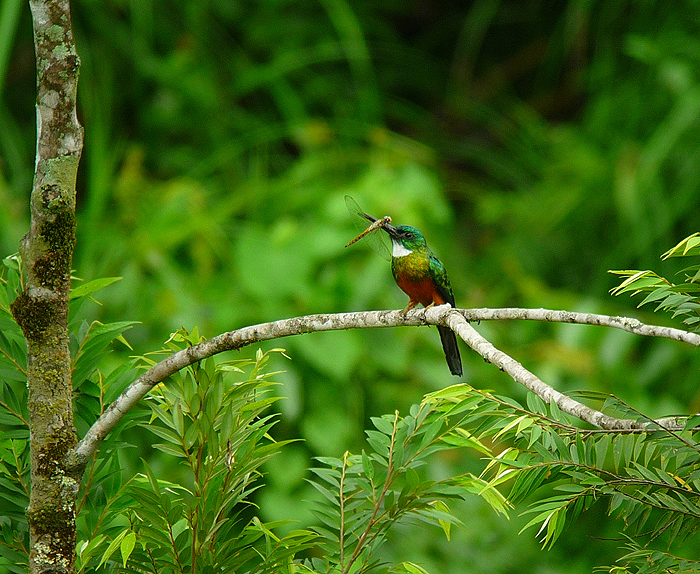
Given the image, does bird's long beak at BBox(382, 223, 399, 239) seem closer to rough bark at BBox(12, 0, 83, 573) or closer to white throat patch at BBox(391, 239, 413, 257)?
white throat patch at BBox(391, 239, 413, 257)

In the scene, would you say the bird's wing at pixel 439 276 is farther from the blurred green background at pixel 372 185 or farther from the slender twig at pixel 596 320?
the slender twig at pixel 596 320

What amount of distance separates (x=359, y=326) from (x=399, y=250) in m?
1.14

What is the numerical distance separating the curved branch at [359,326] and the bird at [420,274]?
0.99 metres

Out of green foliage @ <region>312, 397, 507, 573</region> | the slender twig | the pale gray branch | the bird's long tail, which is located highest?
the bird's long tail

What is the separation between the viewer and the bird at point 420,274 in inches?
86.3

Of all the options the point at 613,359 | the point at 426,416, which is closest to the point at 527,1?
the point at 613,359

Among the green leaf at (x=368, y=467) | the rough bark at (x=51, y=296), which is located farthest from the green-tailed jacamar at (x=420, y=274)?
the rough bark at (x=51, y=296)

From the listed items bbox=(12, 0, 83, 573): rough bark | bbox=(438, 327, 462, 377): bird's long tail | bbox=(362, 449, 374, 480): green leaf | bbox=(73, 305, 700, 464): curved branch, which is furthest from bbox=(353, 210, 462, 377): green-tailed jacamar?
bbox=(12, 0, 83, 573): rough bark

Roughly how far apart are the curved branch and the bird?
3.26 ft

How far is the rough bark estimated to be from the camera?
103 centimetres

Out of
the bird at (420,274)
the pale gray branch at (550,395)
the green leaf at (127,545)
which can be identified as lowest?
the green leaf at (127,545)

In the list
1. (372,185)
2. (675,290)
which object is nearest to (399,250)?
(675,290)

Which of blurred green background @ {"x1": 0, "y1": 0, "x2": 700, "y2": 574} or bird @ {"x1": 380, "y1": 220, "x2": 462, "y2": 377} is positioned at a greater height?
blurred green background @ {"x1": 0, "y1": 0, "x2": 700, "y2": 574}

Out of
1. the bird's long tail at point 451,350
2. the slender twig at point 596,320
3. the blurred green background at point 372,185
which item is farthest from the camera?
the blurred green background at point 372,185
